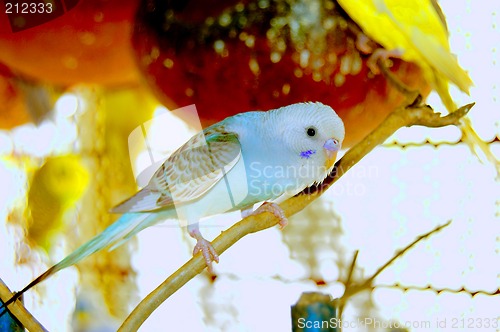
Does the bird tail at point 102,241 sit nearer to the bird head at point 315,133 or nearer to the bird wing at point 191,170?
the bird wing at point 191,170

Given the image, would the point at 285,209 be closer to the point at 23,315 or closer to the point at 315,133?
the point at 315,133

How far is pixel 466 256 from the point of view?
1.36 feet

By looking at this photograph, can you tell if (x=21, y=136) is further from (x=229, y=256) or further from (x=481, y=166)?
(x=481, y=166)

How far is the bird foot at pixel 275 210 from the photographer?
40 cm

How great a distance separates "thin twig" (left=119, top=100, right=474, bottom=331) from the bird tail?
0.04 meters

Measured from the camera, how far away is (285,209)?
412 mm

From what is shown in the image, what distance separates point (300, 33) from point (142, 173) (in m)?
0.14

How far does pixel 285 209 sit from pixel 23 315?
189 millimetres

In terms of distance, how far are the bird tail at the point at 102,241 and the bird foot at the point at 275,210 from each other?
75 mm

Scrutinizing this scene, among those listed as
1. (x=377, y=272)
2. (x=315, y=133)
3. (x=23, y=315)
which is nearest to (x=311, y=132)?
(x=315, y=133)

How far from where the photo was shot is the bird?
38 cm

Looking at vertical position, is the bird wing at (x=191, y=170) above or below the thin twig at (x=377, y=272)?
above

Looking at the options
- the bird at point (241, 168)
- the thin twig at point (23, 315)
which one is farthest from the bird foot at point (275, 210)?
the thin twig at point (23, 315)

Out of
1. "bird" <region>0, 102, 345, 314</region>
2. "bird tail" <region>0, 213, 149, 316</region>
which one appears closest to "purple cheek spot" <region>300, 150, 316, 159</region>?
"bird" <region>0, 102, 345, 314</region>
